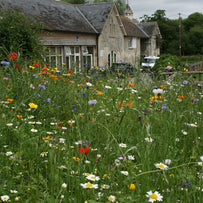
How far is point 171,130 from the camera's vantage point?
9.36ft

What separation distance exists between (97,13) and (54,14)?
21.2 ft

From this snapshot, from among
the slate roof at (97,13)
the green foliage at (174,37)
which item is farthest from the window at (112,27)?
the green foliage at (174,37)

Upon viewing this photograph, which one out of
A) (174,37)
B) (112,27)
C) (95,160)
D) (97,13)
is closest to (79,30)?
(97,13)

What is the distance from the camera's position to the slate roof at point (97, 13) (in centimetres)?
2452

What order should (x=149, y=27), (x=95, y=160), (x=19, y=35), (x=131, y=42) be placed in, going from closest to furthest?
1. (x=95, y=160)
2. (x=19, y=35)
3. (x=131, y=42)
4. (x=149, y=27)

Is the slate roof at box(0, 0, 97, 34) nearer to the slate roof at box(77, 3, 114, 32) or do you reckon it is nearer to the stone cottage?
the stone cottage

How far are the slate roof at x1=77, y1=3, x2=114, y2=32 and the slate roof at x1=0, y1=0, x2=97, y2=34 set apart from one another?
722 millimetres

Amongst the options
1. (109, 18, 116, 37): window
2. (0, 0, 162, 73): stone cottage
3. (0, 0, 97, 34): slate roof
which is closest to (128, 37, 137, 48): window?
(0, 0, 162, 73): stone cottage

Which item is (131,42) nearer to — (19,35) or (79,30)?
(79,30)

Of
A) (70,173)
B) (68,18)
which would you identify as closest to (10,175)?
(70,173)

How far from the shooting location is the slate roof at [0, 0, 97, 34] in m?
17.8

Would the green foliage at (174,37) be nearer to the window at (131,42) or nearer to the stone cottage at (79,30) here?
the window at (131,42)

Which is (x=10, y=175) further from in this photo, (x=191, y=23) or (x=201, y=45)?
(x=191, y=23)

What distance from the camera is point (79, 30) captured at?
21219mm
